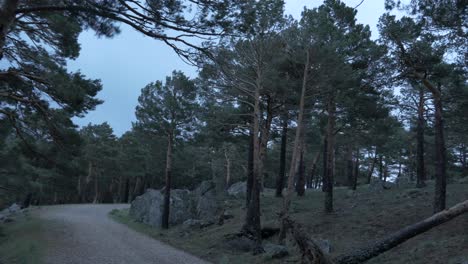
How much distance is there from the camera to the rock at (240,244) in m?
15.5

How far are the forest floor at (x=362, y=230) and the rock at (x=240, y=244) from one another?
0.94 ft

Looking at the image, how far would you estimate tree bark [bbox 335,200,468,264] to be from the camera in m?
5.29

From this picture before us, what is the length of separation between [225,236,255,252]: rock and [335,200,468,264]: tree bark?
10.2 m

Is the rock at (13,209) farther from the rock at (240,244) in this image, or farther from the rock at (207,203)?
the rock at (240,244)

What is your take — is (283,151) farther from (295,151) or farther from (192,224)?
(295,151)

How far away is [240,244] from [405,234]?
1101 centimetres

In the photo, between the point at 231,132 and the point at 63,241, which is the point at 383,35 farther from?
the point at 63,241

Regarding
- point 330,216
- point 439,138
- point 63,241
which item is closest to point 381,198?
point 330,216

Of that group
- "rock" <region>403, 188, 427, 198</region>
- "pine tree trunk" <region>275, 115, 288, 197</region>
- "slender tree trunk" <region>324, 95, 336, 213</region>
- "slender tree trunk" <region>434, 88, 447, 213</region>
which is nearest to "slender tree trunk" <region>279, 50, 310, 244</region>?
"slender tree trunk" <region>324, 95, 336, 213</region>

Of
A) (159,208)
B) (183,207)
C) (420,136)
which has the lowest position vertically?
(159,208)

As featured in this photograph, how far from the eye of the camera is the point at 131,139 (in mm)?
50719

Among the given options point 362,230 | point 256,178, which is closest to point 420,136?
point 362,230

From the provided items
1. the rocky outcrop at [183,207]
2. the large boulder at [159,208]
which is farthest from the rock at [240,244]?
the large boulder at [159,208]

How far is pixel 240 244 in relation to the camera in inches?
619
